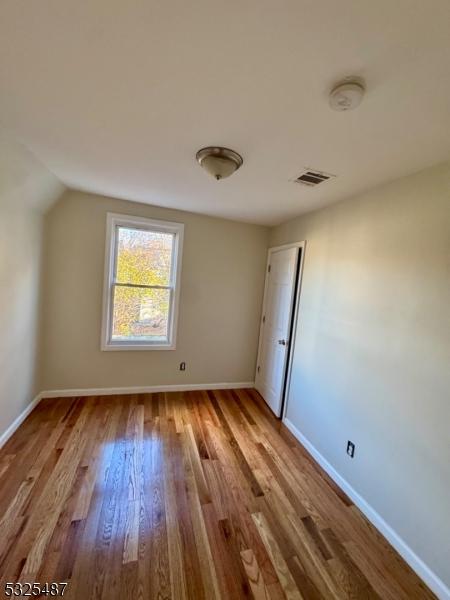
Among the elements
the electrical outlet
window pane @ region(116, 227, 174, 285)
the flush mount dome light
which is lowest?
the electrical outlet

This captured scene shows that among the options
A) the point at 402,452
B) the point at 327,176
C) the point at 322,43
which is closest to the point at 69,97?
the point at 322,43

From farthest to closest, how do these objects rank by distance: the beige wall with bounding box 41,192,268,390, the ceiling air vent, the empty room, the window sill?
1. the window sill
2. the beige wall with bounding box 41,192,268,390
3. the ceiling air vent
4. the empty room

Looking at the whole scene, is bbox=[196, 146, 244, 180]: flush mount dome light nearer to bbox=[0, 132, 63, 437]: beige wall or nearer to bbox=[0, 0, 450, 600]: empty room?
bbox=[0, 0, 450, 600]: empty room

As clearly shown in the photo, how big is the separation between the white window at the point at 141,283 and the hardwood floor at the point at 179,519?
3.42 ft

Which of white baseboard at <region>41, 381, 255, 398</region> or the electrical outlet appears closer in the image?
the electrical outlet

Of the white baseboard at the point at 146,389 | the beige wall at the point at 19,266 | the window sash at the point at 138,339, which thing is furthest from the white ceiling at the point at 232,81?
the white baseboard at the point at 146,389

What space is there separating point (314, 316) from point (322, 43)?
2.07 meters

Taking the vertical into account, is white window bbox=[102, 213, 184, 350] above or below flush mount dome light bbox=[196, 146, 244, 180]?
below

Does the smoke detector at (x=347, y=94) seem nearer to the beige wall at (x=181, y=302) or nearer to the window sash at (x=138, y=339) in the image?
the beige wall at (x=181, y=302)

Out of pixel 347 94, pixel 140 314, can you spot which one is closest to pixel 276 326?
pixel 140 314

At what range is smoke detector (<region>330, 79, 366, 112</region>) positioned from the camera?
1021mm

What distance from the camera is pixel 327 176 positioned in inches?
73.7

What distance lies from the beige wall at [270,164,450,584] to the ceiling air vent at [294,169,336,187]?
0.42m

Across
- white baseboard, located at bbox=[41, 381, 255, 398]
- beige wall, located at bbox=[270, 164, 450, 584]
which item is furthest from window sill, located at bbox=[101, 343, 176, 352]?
beige wall, located at bbox=[270, 164, 450, 584]
